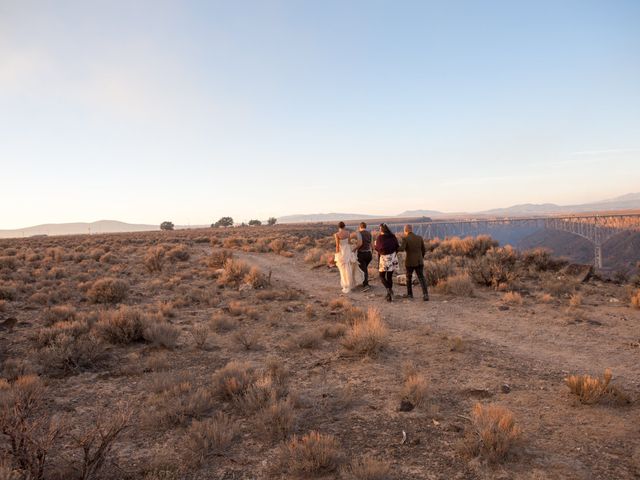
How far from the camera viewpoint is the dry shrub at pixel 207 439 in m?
4.28

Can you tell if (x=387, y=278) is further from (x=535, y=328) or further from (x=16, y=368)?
(x=16, y=368)

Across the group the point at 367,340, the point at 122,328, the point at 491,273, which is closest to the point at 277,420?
the point at 367,340

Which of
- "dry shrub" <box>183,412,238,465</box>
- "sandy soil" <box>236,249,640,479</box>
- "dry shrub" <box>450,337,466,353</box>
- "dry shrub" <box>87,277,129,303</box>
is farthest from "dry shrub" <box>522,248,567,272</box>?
"dry shrub" <box>87,277,129,303</box>

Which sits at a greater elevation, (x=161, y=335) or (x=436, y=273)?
(x=436, y=273)

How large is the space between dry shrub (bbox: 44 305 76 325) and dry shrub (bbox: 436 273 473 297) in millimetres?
10321

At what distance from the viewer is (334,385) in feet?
19.7

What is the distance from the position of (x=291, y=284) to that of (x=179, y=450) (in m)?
10.6

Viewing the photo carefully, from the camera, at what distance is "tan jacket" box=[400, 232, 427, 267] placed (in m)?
10.7

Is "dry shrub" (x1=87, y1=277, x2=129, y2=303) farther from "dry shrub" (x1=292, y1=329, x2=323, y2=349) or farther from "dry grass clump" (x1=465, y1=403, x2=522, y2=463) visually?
"dry grass clump" (x1=465, y1=403, x2=522, y2=463)

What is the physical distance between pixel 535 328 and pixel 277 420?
6.24 m

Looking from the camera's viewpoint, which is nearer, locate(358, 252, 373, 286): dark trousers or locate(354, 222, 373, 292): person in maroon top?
locate(354, 222, 373, 292): person in maroon top

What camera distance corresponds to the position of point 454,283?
461 inches

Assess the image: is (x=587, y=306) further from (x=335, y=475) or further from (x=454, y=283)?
(x=335, y=475)

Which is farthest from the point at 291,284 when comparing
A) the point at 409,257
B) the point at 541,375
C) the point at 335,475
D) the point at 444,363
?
the point at 335,475
